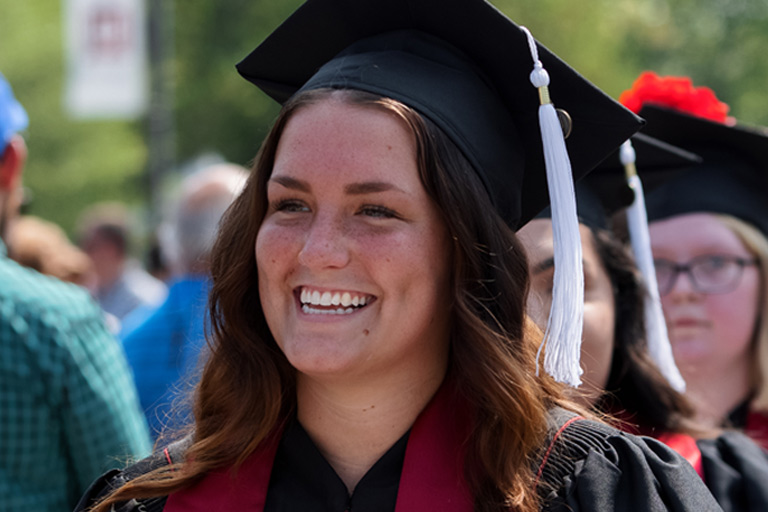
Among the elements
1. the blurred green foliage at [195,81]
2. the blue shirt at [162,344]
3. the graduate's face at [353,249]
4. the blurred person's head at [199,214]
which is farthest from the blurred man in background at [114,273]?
the blurred green foliage at [195,81]

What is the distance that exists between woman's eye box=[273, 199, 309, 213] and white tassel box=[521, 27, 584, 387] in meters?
0.60

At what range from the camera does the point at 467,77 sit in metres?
2.45

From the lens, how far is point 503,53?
245 centimetres

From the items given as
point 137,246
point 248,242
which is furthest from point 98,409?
point 137,246

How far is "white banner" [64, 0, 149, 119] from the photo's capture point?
33.9 ft

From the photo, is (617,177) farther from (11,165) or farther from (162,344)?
(162,344)

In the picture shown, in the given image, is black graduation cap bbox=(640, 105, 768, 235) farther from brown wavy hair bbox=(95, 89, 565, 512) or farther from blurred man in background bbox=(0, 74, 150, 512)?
blurred man in background bbox=(0, 74, 150, 512)

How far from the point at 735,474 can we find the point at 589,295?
686 mm

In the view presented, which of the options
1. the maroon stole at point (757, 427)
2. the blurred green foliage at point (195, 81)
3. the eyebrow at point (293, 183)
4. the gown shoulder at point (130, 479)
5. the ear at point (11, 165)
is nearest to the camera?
the eyebrow at point (293, 183)

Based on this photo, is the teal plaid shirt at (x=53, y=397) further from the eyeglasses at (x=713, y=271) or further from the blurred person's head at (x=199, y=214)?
the eyeglasses at (x=713, y=271)

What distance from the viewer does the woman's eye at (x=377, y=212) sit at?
88.2 inches

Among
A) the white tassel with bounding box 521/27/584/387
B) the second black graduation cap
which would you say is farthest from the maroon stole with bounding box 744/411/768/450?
the white tassel with bounding box 521/27/584/387

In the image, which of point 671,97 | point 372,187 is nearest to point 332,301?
point 372,187

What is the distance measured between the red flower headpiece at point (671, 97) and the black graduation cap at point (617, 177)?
51 cm
